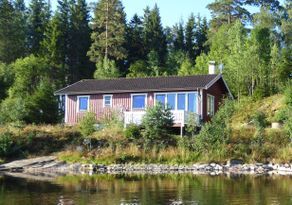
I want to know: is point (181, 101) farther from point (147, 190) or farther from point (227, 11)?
point (227, 11)

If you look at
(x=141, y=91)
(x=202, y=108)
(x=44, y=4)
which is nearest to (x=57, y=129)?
(x=141, y=91)

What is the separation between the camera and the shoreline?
28281mm

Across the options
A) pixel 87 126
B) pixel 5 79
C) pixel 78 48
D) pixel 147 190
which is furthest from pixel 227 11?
pixel 147 190

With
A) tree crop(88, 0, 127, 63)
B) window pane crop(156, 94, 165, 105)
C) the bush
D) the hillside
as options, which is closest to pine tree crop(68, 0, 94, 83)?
tree crop(88, 0, 127, 63)

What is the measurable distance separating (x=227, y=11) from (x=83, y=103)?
3041cm

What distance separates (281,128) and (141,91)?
33.5ft

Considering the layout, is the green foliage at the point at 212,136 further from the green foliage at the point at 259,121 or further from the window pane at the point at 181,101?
the window pane at the point at 181,101

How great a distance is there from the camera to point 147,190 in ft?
64.5

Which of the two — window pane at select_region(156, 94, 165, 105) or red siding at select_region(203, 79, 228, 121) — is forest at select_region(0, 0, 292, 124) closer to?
red siding at select_region(203, 79, 228, 121)

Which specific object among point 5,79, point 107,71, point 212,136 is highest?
point 107,71

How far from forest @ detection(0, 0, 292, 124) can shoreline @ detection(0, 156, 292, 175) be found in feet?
30.2

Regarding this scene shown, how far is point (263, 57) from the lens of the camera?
4956 cm

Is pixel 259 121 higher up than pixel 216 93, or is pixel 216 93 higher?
pixel 216 93

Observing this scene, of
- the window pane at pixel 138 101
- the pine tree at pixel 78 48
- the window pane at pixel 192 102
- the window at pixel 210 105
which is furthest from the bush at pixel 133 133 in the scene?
the pine tree at pixel 78 48
